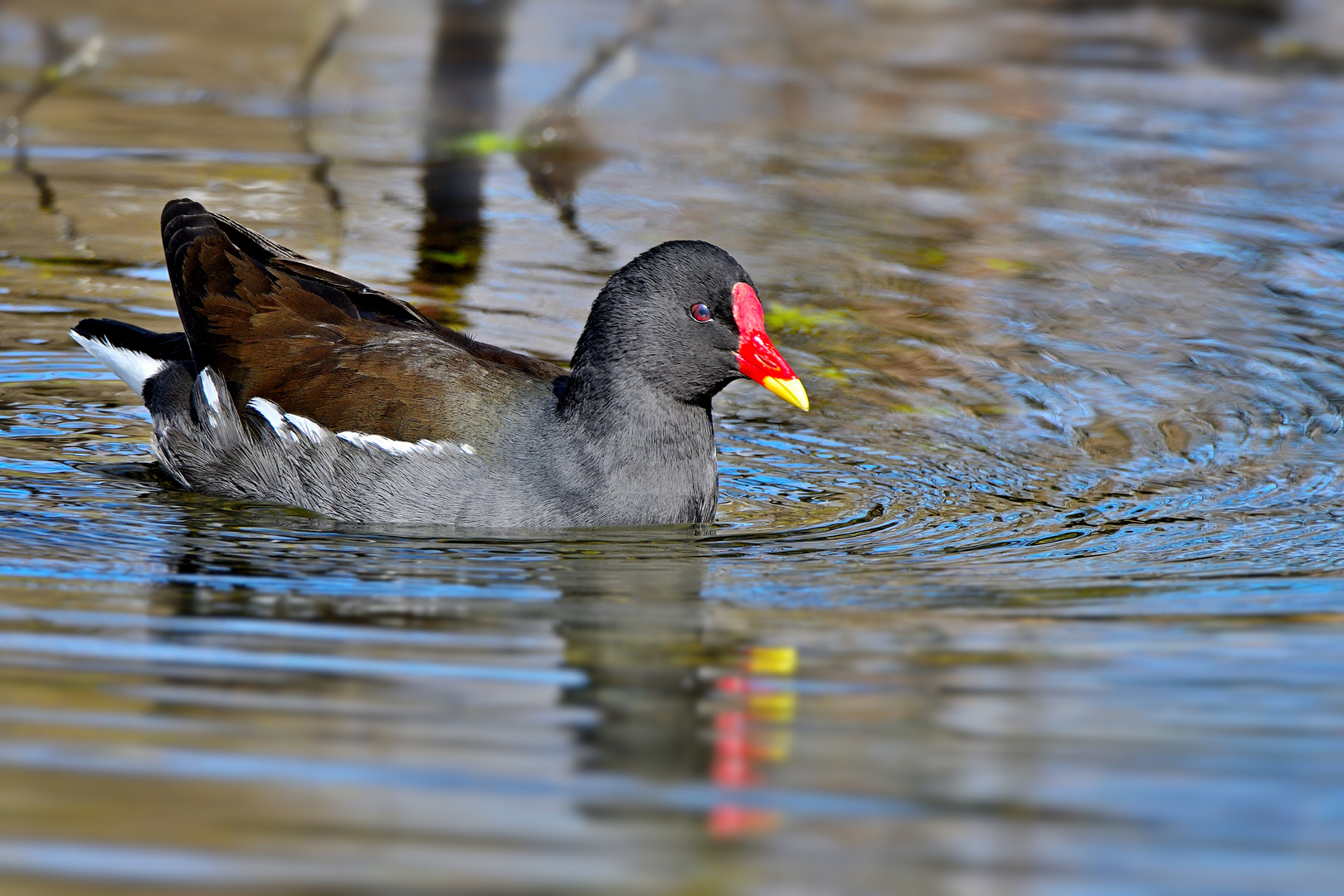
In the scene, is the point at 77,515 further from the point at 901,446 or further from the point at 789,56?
the point at 789,56

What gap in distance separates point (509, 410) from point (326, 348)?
0.65 m

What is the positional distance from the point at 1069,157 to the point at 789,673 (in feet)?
25.5

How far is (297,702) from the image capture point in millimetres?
3723

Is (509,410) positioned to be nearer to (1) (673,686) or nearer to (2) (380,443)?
(2) (380,443)

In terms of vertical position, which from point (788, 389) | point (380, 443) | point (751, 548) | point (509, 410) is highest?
point (788, 389)

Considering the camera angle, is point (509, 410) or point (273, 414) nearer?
point (509, 410)

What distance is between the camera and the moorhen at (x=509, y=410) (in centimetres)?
545

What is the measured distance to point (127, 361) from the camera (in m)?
6.46

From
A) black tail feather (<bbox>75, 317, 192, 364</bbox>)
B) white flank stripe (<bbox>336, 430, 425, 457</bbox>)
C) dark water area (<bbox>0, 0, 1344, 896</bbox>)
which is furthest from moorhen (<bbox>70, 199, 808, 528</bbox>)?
black tail feather (<bbox>75, 317, 192, 364</bbox>)

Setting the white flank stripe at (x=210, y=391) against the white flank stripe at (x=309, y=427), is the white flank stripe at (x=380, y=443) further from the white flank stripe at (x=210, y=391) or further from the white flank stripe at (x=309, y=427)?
the white flank stripe at (x=210, y=391)

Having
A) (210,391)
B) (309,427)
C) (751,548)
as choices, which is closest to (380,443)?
(309,427)

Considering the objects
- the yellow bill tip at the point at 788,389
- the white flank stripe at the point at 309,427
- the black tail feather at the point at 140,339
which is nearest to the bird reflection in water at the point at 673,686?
the yellow bill tip at the point at 788,389

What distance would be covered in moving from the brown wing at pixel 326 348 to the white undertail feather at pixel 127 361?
33cm

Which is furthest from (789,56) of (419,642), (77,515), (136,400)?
(419,642)
